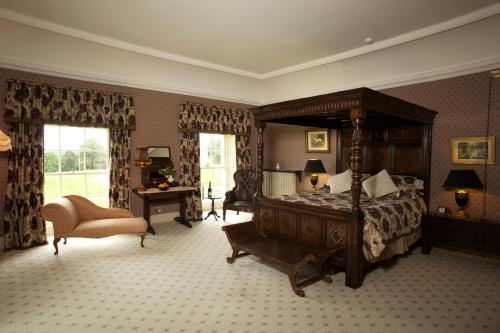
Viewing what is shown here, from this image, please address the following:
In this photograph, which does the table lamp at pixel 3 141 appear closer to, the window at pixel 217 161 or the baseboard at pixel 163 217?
the baseboard at pixel 163 217

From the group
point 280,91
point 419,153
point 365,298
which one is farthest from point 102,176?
point 419,153

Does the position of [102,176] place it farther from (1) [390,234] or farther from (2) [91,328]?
(1) [390,234]

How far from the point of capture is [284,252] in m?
3.57

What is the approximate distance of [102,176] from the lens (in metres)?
5.81

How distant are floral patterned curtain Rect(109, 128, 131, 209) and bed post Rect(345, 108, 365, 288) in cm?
418

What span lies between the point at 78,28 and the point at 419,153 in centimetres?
609

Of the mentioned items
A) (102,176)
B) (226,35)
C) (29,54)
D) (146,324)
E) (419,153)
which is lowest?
(146,324)

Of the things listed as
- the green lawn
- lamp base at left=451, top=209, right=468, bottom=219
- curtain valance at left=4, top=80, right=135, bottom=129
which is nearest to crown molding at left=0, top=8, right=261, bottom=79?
curtain valance at left=4, top=80, right=135, bottom=129

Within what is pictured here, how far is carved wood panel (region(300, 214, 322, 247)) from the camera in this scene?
3793 millimetres

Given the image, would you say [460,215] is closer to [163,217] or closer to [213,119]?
[213,119]

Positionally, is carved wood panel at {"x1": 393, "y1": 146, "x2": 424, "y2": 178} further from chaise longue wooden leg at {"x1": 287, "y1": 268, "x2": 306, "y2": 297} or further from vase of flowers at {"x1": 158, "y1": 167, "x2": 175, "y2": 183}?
vase of flowers at {"x1": 158, "y1": 167, "x2": 175, "y2": 183}

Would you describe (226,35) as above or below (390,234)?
above

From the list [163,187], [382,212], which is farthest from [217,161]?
[382,212]

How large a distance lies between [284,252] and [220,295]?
900 mm
